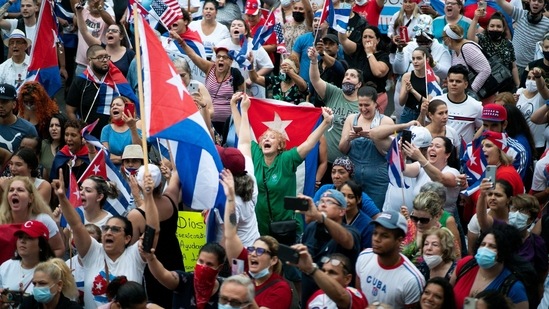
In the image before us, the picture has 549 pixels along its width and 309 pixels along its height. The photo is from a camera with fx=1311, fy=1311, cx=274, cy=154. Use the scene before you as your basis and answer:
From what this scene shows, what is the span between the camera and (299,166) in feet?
42.1

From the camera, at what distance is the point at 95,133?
1434 cm

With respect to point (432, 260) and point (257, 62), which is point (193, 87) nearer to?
point (257, 62)

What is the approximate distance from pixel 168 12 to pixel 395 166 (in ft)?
15.0

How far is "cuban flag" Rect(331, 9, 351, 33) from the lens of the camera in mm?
15219

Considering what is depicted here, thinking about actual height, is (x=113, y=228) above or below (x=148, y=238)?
below

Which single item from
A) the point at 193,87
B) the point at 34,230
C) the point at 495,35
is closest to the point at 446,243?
the point at 34,230

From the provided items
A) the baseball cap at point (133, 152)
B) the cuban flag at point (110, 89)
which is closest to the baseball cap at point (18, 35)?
the cuban flag at point (110, 89)

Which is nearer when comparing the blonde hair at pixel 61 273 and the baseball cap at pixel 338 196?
the blonde hair at pixel 61 273

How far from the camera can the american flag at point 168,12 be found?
1521cm

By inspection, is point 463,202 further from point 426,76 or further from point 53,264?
point 53,264

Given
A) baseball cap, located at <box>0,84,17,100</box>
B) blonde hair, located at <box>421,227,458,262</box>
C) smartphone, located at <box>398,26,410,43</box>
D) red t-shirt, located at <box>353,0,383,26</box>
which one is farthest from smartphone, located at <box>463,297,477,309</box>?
red t-shirt, located at <box>353,0,383,26</box>

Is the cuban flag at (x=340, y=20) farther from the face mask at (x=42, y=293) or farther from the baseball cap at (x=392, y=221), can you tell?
the face mask at (x=42, y=293)

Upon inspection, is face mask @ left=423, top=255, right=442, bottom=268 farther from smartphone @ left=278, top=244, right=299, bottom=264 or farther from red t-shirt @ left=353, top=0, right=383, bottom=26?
red t-shirt @ left=353, top=0, right=383, bottom=26

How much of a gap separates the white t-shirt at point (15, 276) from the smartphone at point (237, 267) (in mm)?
1593
